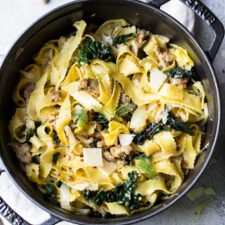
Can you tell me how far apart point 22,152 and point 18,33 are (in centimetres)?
66

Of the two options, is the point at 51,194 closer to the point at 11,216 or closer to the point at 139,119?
the point at 11,216

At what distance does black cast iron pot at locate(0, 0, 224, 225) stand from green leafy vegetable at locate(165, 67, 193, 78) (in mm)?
60

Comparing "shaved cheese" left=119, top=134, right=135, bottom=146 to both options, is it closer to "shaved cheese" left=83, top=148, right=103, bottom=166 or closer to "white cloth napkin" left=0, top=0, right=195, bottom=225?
"shaved cheese" left=83, top=148, right=103, bottom=166

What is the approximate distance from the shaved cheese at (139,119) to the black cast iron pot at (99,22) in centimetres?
32

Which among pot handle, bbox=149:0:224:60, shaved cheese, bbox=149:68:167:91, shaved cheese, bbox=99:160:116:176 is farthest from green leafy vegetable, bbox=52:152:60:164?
pot handle, bbox=149:0:224:60

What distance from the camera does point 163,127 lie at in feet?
8.98

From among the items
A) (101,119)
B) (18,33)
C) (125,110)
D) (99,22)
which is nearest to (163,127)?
(125,110)

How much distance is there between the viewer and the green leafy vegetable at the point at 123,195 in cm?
275

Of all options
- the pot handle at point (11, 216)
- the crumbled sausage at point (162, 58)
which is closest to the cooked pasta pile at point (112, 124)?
the crumbled sausage at point (162, 58)

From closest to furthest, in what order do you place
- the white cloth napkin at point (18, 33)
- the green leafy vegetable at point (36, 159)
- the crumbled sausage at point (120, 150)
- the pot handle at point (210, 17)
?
the pot handle at point (210, 17), the crumbled sausage at point (120, 150), the green leafy vegetable at point (36, 159), the white cloth napkin at point (18, 33)

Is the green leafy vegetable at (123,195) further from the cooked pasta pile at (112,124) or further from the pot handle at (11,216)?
the pot handle at (11,216)

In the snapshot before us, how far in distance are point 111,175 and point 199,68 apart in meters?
0.68

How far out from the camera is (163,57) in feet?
9.21

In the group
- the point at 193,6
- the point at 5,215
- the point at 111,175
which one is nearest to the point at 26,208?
the point at 5,215
